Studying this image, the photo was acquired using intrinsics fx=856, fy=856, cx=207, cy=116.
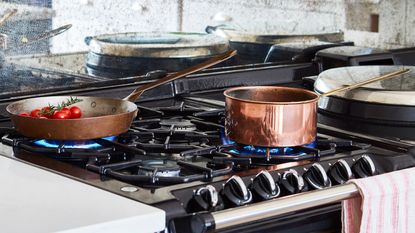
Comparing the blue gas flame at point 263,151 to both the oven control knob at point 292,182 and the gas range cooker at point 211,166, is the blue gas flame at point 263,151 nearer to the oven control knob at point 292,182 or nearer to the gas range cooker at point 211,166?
the gas range cooker at point 211,166

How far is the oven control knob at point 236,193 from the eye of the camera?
4.45 ft

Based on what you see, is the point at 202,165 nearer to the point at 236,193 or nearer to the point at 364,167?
the point at 236,193

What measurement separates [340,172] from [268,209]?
0.82ft

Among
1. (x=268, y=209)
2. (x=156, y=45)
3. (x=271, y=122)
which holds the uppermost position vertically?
(x=156, y=45)

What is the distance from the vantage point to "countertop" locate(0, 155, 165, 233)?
1.16 meters

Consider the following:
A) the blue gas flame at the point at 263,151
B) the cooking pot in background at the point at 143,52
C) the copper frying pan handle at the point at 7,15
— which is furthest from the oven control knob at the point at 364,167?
the copper frying pan handle at the point at 7,15

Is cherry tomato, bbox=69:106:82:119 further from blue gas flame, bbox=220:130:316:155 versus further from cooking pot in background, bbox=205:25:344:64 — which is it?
cooking pot in background, bbox=205:25:344:64

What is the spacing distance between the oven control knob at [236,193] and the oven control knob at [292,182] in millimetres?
90

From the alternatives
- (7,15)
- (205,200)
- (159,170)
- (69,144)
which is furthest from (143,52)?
(205,200)

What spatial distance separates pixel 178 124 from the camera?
1770mm

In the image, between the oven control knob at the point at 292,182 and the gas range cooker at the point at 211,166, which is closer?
the gas range cooker at the point at 211,166

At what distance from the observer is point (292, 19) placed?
2465mm

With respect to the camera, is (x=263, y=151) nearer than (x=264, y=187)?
No

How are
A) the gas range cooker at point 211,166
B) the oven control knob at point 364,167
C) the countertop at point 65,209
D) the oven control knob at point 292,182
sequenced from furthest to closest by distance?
the oven control knob at point 364,167
the oven control knob at point 292,182
the gas range cooker at point 211,166
the countertop at point 65,209
